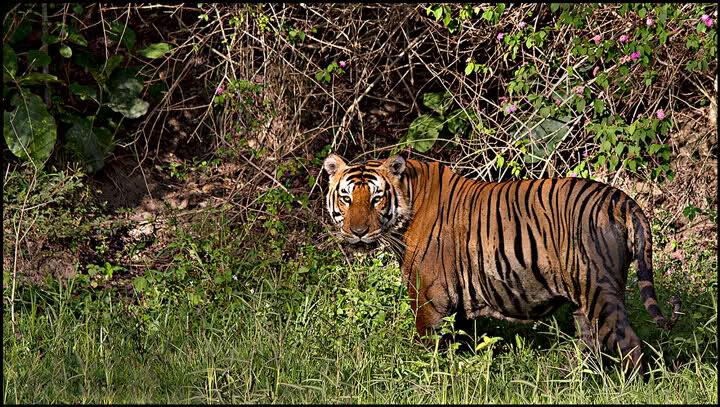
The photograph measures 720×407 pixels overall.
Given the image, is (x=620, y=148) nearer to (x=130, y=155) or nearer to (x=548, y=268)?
(x=548, y=268)

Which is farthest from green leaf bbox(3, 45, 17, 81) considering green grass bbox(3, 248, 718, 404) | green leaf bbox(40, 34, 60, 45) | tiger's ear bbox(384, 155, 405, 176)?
tiger's ear bbox(384, 155, 405, 176)

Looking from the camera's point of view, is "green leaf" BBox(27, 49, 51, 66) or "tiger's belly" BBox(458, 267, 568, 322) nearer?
"tiger's belly" BBox(458, 267, 568, 322)

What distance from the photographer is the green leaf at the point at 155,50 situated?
27.0ft

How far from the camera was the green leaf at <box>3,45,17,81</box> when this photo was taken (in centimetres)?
774

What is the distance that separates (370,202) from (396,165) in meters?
0.26

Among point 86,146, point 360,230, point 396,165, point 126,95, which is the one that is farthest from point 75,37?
point 360,230

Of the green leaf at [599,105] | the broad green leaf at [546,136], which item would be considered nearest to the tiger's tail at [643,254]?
the green leaf at [599,105]

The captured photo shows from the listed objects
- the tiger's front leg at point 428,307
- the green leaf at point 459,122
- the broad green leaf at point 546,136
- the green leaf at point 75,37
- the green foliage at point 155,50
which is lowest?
the tiger's front leg at point 428,307

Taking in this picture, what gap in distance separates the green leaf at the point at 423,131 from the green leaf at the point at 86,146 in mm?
2488

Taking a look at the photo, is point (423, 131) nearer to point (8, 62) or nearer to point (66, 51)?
point (66, 51)

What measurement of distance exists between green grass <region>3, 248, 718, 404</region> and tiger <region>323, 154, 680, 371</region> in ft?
0.68

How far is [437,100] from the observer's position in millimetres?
8211

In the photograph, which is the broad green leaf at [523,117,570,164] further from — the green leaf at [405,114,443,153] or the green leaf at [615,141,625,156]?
the green leaf at [405,114,443,153]

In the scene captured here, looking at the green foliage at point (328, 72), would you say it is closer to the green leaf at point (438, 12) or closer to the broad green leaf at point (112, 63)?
the green leaf at point (438, 12)
